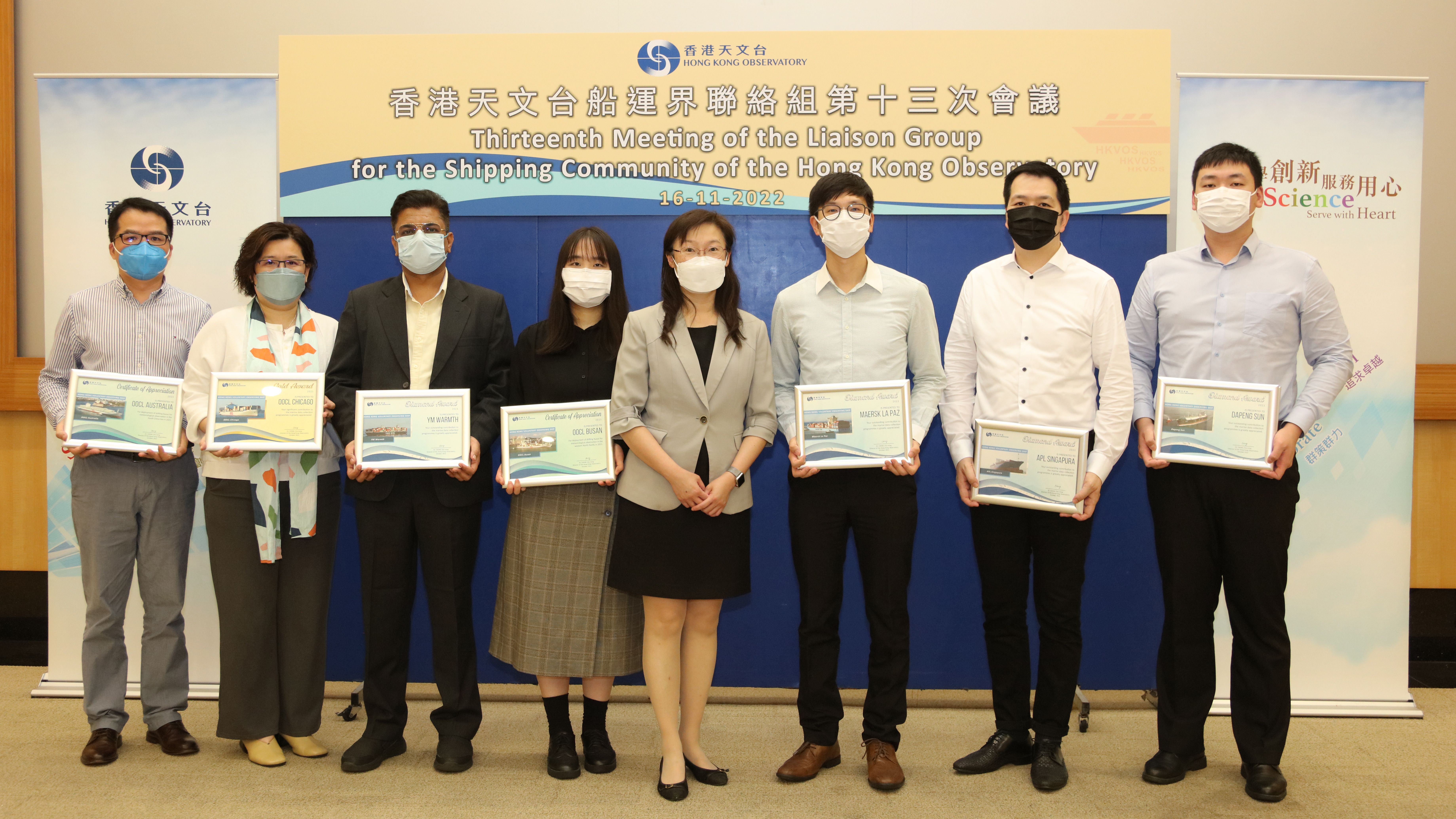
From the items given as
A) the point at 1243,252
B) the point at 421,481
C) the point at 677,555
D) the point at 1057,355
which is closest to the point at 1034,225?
the point at 1057,355

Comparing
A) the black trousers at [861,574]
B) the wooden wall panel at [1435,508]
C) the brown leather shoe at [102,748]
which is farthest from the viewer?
the wooden wall panel at [1435,508]

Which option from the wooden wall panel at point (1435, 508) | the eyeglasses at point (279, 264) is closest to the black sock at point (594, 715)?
the eyeglasses at point (279, 264)

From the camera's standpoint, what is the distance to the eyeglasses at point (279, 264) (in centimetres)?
278

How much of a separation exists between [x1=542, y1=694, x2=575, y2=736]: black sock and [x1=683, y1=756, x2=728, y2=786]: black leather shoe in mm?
412

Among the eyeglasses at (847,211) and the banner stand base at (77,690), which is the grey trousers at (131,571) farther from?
the eyeglasses at (847,211)

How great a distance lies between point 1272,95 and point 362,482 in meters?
3.69

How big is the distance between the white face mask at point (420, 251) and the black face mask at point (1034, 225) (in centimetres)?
183

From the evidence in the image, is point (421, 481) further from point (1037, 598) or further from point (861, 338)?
point (1037, 598)

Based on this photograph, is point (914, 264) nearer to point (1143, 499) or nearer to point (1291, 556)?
point (1143, 499)

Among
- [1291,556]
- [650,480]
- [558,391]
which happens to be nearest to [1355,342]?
[1291,556]

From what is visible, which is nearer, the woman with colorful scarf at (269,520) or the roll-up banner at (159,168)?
the woman with colorful scarf at (269,520)

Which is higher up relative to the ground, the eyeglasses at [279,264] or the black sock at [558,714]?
the eyeglasses at [279,264]

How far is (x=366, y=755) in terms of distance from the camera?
2.78 meters

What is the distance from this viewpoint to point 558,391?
2674 millimetres
